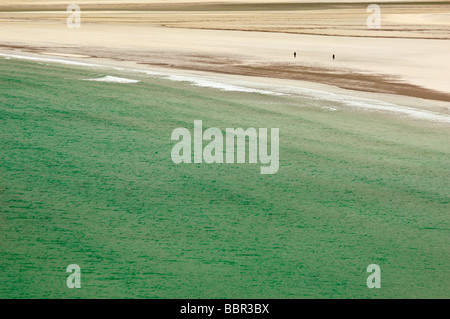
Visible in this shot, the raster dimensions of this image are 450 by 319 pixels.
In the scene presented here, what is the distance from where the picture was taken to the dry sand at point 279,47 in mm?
17344

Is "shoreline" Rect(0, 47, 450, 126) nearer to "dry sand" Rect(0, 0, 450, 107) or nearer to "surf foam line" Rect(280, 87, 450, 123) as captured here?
"surf foam line" Rect(280, 87, 450, 123)

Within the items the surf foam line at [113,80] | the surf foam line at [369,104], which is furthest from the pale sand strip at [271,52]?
the surf foam line at [113,80]

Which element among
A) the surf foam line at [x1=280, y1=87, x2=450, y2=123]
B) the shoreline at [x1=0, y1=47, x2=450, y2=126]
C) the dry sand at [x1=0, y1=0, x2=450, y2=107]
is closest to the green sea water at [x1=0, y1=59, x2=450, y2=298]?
the surf foam line at [x1=280, y1=87, x2=450, y2=123]

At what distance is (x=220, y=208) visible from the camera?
24.8ft

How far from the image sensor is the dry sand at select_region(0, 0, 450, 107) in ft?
56.9

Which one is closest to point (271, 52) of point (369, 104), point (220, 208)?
point (369, 104)

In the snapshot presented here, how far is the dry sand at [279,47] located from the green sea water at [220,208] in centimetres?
390

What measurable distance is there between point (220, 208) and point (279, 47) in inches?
669

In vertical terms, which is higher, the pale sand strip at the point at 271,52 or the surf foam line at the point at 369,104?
the pale sand strip at the point at 271,52

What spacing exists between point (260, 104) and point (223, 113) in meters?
1.34

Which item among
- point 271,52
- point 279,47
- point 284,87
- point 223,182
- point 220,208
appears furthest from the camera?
point 279,47

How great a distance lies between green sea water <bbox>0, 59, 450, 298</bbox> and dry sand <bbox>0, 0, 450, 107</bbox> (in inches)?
154

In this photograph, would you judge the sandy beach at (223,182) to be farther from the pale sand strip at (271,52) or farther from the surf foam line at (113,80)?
the pale sand strip at (271,52)

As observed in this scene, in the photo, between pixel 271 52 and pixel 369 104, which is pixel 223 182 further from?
pixel 271 52
